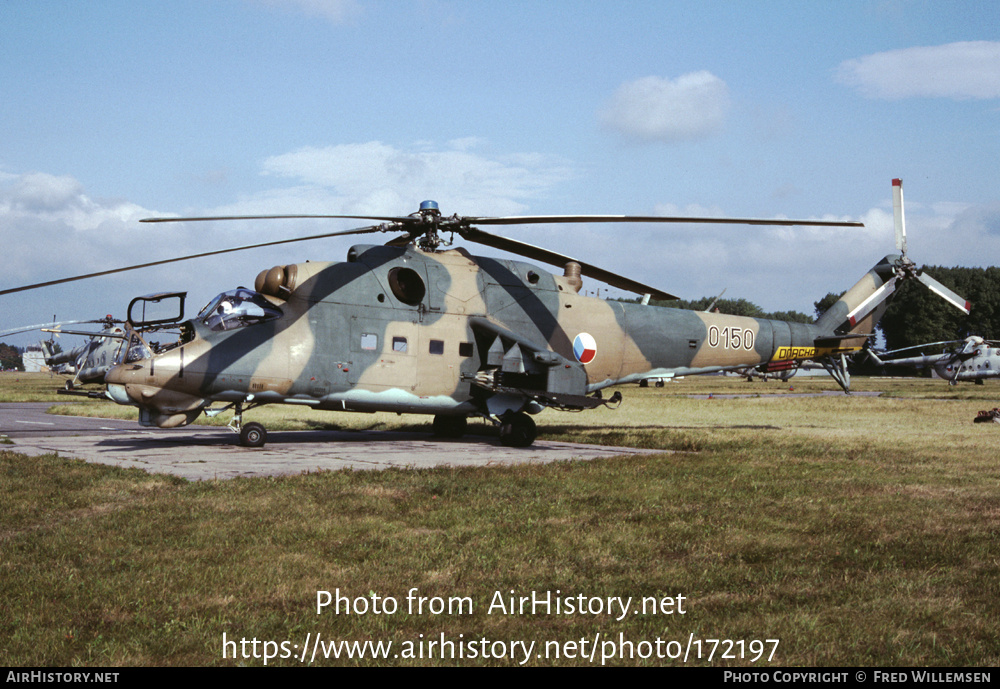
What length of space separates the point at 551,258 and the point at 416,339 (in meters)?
4.04

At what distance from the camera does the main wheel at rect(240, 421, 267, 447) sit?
55.4 feet

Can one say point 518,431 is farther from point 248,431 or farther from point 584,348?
point 248,431

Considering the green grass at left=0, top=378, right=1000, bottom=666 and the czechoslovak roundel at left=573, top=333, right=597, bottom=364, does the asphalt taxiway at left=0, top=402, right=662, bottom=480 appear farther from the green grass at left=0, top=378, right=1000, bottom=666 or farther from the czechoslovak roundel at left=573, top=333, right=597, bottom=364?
the czechoslovak roundel at left=573, top=333, right=597, bottom=364

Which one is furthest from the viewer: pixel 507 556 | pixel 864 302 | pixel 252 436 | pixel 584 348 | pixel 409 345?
pixel 864 302

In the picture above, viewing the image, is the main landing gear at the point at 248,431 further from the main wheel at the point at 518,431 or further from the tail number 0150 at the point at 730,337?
the tail number 0150 at the point at 730,337

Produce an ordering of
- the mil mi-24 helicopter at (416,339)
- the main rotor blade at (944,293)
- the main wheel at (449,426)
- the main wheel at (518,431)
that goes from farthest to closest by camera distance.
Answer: the main rotor blade at (944,293)
the main wheel at (449,426)
the main wheel at (518,431)
the mil mi-24 helicopter at (416,339)

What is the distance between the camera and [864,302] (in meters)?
25.6

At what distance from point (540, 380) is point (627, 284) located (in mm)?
3441

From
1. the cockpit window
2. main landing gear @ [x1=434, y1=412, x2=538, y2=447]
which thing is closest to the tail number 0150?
main landing gear @ [x1=434, y1=412, x2=538, y2=447]

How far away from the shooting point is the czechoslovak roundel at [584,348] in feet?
66.8

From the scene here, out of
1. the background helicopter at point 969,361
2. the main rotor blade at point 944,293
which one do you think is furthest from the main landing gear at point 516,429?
the background helicopter at point 969,361

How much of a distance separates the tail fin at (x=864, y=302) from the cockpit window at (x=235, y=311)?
17.8m

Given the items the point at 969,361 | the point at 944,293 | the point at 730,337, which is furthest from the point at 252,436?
the point at 969,361

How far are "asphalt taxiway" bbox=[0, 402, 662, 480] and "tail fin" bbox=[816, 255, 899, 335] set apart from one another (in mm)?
11330
